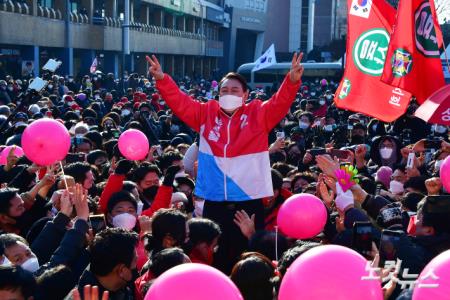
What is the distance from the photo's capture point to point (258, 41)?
72.8 metres

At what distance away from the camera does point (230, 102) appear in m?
5.09

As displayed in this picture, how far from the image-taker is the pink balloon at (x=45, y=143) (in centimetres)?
562

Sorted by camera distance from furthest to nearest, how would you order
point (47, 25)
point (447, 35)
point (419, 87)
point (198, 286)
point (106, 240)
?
point (447, 35)
point (47, 25)
point (419, 87)
point (106, 240)
point (198, 286)

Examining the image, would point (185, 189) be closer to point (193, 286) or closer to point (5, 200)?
point (5, 200)

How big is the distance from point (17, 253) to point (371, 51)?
5372 millimetres

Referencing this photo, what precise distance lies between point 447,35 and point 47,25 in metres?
37.7

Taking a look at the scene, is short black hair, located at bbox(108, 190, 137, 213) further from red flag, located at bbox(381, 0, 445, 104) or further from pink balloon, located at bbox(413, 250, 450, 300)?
red flag, located at bbox(381, 0, 445, 104)

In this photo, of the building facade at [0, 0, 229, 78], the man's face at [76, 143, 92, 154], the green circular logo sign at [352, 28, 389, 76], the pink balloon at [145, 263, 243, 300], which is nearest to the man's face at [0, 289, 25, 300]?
the pink balloon at [145, 263, 243, 300]

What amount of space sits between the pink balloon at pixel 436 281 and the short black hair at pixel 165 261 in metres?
1.39

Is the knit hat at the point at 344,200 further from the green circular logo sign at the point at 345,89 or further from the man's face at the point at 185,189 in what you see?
the green circular logo sign at the point at 345,89

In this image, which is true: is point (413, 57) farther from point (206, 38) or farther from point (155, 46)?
point (206, 38)

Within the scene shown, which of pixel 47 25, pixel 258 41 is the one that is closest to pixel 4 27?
pixel 47 25

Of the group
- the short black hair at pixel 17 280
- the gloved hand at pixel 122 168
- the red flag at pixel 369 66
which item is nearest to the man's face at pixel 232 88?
the gloved hand at pixel 122 168

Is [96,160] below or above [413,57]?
below
